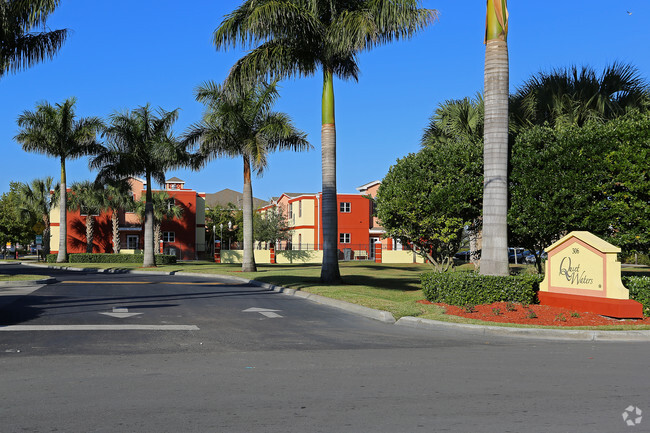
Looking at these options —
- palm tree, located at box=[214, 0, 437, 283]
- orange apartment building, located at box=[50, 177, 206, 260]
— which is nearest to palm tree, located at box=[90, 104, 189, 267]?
palm tree, located at box=[214, 0, 437, 283]

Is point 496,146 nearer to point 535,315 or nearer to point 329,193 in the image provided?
point 535,315

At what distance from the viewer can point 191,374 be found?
719 cm

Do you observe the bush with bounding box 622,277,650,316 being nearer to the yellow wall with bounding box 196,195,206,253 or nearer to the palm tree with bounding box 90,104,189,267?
the palm tree with bounding box 90,104,189,267

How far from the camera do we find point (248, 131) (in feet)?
102

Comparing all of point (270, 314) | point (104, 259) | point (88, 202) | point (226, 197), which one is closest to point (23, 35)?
point (270, 314)

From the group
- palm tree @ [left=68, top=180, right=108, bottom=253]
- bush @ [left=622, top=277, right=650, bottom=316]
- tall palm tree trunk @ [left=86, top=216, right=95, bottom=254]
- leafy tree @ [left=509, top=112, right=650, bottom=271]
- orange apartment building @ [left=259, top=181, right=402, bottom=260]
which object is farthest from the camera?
orange apartment building @ [left=259, top=181, right=402, bottom=260]

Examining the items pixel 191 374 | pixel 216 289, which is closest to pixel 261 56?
pixel 216 289

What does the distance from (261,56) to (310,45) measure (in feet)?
6.34

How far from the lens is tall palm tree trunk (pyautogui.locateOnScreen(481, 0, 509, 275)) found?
14.9 m

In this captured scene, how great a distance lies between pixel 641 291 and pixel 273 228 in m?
50.5

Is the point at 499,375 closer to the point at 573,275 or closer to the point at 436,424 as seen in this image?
the point at 436,424

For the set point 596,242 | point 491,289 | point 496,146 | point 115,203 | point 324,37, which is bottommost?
point 491,289

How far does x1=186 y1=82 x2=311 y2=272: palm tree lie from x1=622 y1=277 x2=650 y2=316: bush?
774 inches

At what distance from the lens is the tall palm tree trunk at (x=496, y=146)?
49.0 ft
